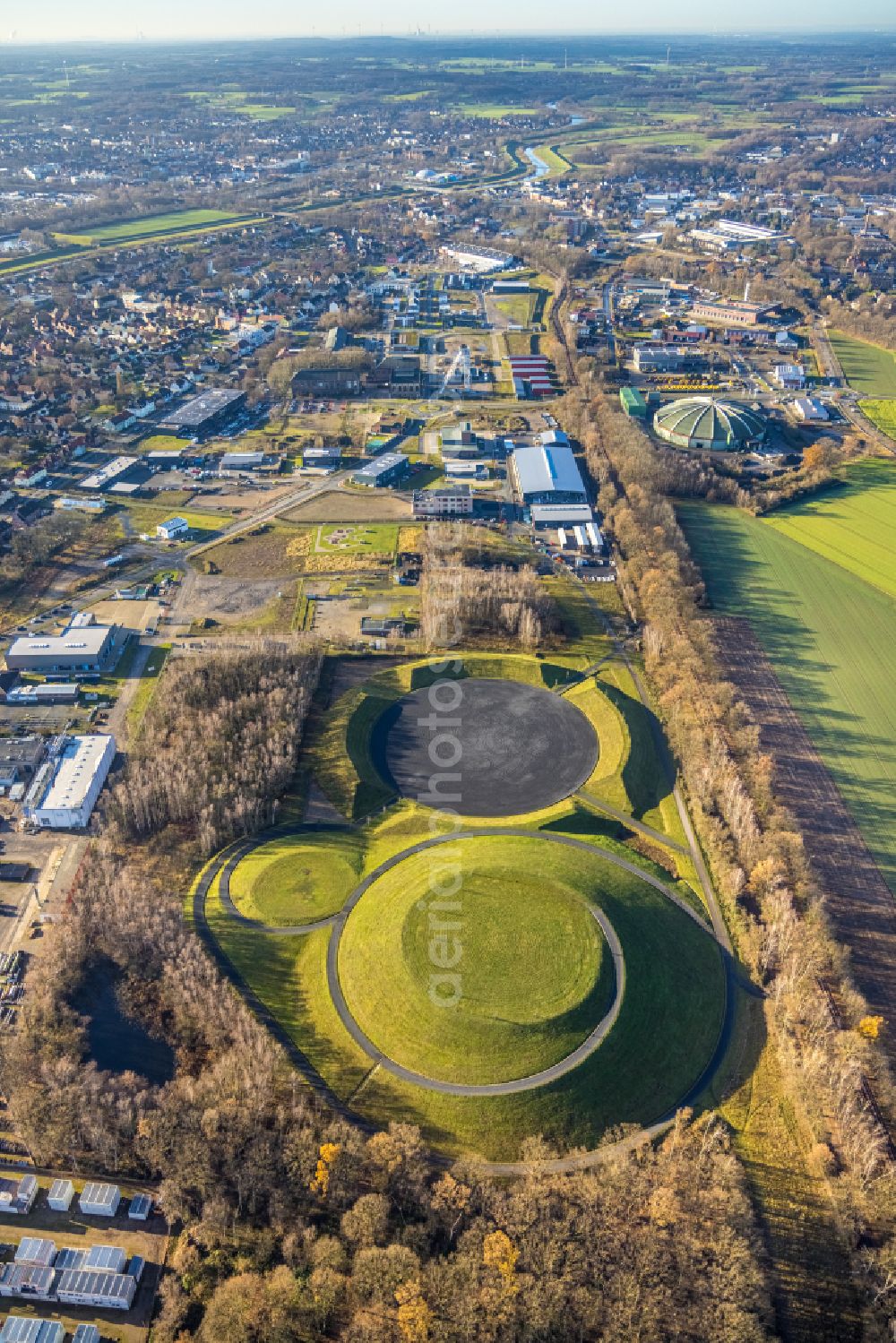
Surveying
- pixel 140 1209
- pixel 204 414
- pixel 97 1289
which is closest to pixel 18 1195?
pixel 140 1209

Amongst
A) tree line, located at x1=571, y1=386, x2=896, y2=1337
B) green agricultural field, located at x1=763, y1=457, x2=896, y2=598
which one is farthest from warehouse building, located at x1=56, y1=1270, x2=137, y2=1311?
green agricultural field, located at x1=763, y1=457, x2=896, y2=598

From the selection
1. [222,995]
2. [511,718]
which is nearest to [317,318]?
[511,718]

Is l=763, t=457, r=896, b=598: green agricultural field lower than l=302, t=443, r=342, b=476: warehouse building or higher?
lower

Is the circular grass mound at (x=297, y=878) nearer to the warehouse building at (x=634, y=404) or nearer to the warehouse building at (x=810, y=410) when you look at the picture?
the warehouse building at (x=634, y=404)

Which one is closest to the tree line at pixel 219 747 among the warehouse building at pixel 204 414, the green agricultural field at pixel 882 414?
the warehouse building at pixel 204 414

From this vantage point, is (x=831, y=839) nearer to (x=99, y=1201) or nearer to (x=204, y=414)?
(x=99, y=1201)

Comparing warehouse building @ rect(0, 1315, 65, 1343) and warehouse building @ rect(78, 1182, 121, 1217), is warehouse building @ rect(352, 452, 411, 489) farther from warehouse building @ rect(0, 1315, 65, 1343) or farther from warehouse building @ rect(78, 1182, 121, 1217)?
warehouse building @ rect(0, 1315, 65, 1343)
